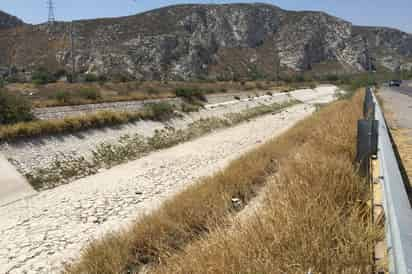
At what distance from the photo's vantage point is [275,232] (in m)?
3.31

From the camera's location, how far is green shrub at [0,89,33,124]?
54.8ft

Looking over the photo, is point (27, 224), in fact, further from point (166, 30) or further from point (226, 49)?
point (226, 49)

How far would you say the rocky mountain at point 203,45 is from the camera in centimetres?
9194

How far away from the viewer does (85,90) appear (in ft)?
105

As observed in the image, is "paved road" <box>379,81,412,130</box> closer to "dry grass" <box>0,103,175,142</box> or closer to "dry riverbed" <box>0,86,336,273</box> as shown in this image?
"dry riverbed" <box>0,86,336,273</box>

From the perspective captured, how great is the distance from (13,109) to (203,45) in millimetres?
107315

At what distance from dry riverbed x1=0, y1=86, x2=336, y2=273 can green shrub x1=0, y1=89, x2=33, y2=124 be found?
280cm

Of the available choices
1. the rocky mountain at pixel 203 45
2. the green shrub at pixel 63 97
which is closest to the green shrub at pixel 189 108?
the green shrub at pixel 63 97

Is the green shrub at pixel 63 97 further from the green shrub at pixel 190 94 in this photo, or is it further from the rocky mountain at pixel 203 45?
the rocky mountain at pixel 203 45

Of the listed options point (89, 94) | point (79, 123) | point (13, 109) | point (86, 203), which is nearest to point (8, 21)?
point (89, 94)

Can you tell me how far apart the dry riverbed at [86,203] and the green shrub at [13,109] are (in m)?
2.80

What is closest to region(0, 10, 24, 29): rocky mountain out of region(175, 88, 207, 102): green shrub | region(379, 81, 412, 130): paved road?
region(175, 88, 207, 102): green shrub

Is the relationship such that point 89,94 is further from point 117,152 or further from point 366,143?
point 366,143

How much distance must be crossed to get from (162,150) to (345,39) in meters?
157
